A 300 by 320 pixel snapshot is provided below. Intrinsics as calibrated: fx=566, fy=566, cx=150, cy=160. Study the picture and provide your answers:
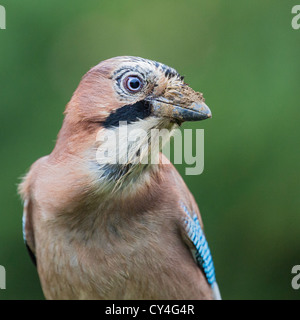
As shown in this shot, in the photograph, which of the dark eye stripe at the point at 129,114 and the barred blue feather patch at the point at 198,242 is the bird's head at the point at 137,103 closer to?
the dark eye stripe at the point at 129,114

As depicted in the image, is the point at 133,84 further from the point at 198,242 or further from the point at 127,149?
the point at 198,242

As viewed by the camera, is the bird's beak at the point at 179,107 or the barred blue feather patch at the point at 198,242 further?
the barred blue feather patch at the point at 198,242

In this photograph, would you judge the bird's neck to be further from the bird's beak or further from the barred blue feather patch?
the barred blue feather patch

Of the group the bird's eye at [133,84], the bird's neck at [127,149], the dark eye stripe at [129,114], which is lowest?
the bird's neck at [127,149]

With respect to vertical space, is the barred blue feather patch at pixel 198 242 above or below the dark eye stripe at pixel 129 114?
below

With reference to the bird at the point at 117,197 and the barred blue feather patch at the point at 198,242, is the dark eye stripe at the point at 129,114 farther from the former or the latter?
the barred blue feather patch at the point at 198,242

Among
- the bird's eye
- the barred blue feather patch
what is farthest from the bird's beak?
the barred blue feather patch

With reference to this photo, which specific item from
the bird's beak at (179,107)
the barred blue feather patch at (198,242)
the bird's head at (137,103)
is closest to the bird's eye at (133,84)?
the bird's head at (137,103)

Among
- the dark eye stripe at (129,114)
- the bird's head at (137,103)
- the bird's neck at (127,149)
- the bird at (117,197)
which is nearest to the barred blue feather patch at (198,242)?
the bird at (117,197)
